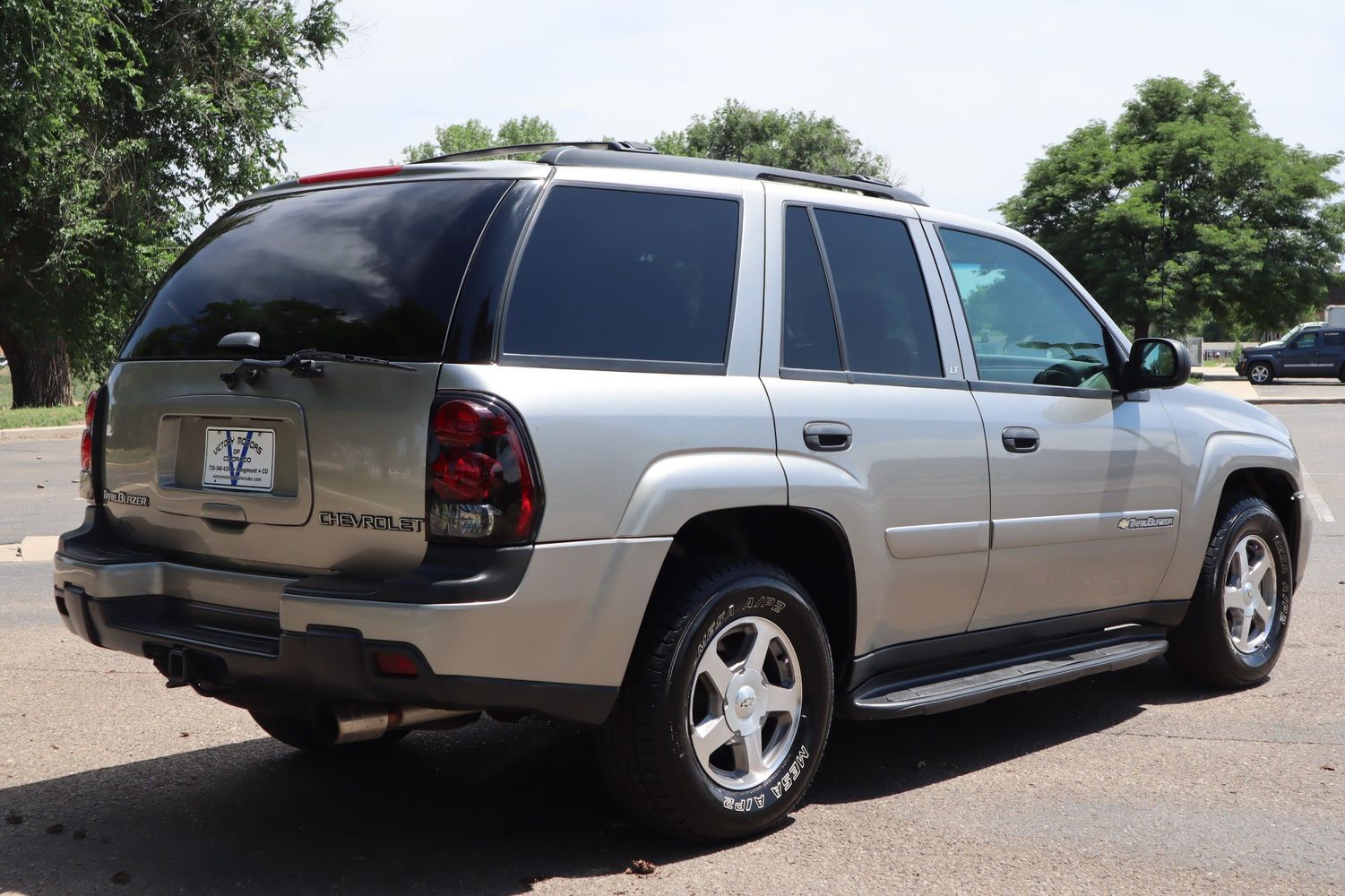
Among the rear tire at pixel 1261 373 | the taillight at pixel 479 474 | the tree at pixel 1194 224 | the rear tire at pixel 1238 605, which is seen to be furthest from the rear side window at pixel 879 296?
the rear tire at pixel 1261 373

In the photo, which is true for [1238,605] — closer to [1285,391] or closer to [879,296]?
[879,296]

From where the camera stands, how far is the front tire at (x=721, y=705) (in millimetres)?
3703

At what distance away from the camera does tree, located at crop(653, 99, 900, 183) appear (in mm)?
69750

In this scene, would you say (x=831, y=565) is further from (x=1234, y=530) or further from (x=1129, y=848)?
(x=1234, y=530)

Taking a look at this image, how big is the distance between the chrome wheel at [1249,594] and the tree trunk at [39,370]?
27.9 meters

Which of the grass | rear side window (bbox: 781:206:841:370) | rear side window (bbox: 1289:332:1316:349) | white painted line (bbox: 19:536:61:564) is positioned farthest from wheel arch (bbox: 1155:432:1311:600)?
rear side window (bbox: 1289:332:1316:349)

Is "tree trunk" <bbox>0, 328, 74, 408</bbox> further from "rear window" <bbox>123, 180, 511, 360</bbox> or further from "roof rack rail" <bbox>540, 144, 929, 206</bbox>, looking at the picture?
"roof rack rail" <bbox>540, 144, 929, 206</bbox>

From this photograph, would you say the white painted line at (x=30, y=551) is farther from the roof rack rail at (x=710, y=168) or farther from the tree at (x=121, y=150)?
the tree at (x=121, y=150)

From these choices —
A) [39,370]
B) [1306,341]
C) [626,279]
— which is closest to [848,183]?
[626,279]

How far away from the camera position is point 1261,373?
1682 inches

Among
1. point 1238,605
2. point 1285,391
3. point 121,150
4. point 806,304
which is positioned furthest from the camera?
point 1285,391

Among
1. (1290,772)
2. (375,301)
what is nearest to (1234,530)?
(1290,772)

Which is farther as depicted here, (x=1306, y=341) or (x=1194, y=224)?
(x=1194, y=224)

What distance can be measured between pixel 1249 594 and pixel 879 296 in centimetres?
257
